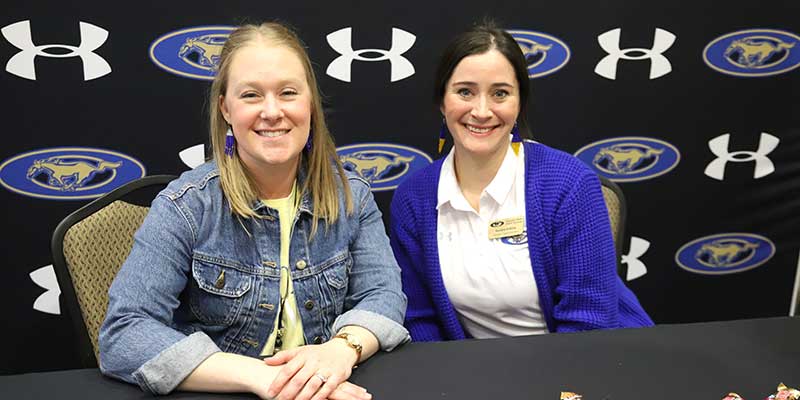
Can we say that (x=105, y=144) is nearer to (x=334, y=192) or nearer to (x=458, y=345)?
(x=334, y=192)

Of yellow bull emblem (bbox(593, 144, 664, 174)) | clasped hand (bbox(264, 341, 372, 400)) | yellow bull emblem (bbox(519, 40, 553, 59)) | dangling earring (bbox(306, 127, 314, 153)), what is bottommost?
clasped hand (bbox(264, 341, 372, 400))

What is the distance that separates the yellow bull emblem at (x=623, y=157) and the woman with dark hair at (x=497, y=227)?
2.72 ft

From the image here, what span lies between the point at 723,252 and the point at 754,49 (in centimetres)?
86

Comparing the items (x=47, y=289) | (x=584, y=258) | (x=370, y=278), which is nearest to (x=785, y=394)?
(x=584, y=258)

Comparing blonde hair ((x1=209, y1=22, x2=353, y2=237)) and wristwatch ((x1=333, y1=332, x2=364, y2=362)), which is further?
blonde hair ((x1=209, y1=22, x2=353, y2=237))

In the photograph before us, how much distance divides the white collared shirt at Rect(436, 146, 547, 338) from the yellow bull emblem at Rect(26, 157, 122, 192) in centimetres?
121

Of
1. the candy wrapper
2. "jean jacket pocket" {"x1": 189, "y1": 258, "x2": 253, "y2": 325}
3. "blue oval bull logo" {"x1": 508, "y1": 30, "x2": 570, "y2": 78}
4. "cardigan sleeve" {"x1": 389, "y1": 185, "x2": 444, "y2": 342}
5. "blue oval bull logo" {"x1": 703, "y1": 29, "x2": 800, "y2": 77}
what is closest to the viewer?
the candy wrapper

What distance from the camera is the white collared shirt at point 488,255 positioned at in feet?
6.47

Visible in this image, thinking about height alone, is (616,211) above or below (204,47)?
below

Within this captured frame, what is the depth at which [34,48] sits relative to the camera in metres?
2.29

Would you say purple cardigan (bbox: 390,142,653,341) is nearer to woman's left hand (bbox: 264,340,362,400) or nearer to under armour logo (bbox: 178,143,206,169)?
woman's left hand (bbox: 264,340,362,400)

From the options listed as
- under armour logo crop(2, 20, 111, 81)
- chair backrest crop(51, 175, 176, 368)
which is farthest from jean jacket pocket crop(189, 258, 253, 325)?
under armour logo crop(2, 20, 111, 81)

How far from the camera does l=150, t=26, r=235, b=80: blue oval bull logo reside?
2355 mm

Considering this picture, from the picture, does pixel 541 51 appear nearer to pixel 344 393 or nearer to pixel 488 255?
pixel 488 255
